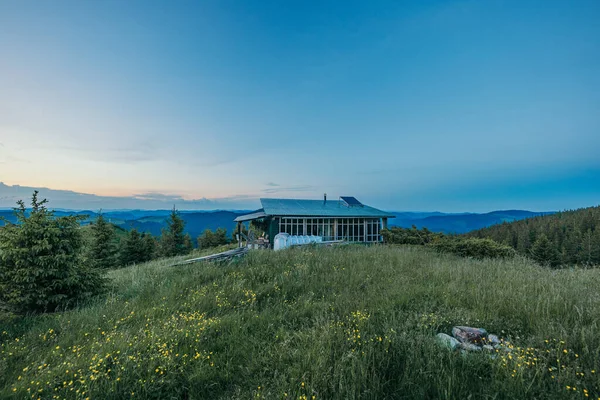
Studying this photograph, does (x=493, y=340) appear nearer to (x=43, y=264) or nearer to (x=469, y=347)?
(x=469, y=347)

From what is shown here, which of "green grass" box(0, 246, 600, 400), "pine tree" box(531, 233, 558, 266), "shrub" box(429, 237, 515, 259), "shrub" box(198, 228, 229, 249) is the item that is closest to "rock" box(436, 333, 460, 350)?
"green grass" box(0, 246, 600, 400)

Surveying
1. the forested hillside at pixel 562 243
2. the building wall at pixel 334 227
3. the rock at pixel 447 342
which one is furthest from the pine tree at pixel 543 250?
the rock at pixel 447 342

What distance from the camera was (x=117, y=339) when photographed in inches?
136

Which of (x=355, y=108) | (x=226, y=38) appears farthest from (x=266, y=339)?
(x=355, y=108)

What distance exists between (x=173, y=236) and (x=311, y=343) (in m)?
34.3

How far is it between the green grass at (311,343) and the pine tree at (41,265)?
715 millimetres

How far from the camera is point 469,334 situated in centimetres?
326

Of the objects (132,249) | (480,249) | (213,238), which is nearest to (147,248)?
(132,249)

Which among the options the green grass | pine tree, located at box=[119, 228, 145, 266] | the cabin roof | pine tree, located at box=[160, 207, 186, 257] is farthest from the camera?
pine tree, located at box=[160, 207, 186, 257]

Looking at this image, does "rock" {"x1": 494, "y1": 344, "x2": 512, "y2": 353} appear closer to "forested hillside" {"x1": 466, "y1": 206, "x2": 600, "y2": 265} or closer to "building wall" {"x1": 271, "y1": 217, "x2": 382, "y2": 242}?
"forested hillside" {"x1": 466, "y1": 206, "x2": 600, "y2": 265}

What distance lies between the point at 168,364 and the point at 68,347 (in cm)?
203

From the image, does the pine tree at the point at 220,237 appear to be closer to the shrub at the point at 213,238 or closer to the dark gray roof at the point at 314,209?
the shrub at the point at 213,238

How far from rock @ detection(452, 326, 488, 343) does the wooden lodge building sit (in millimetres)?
16069

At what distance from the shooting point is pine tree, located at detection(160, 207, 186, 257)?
1262 inches
